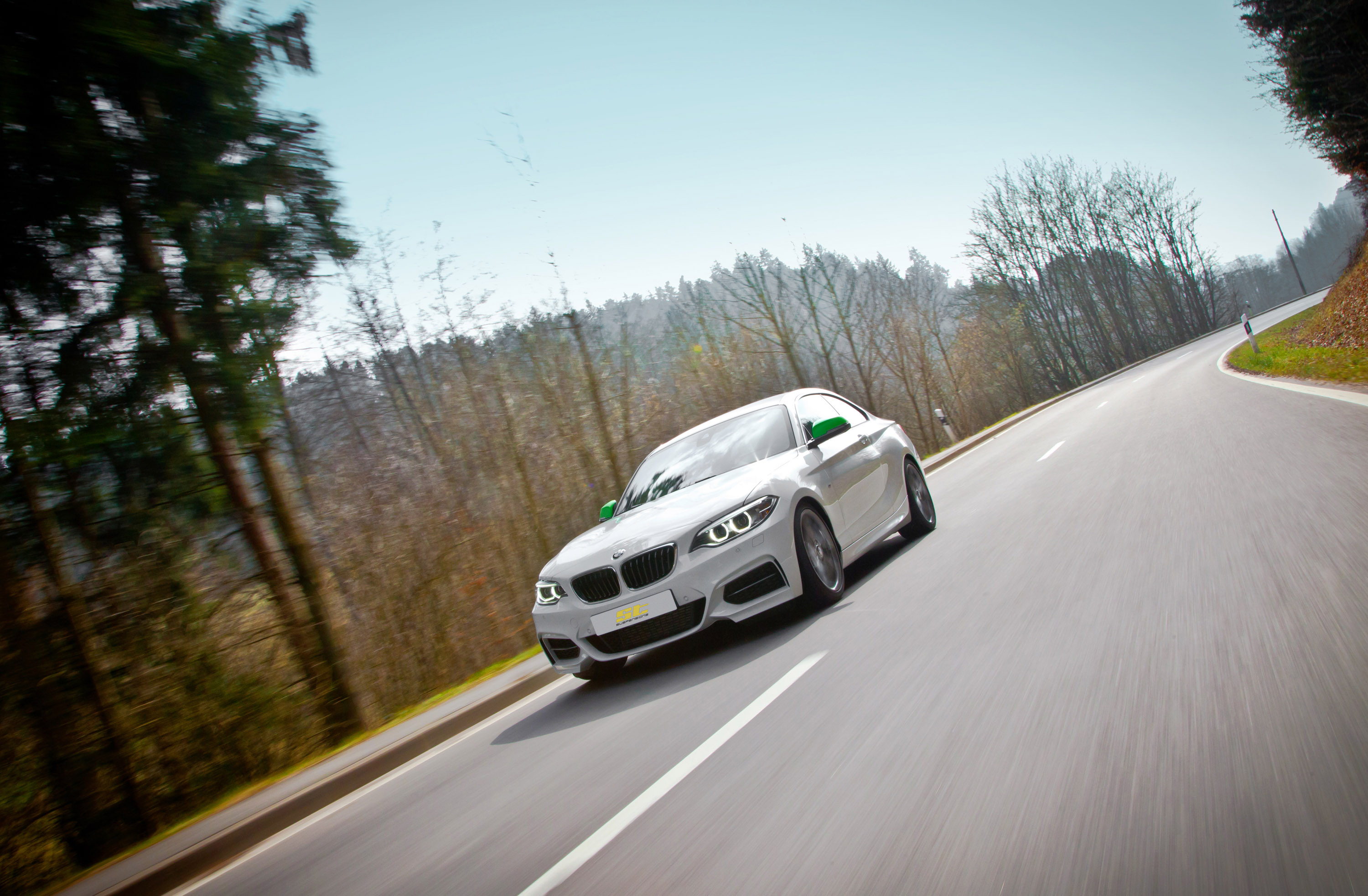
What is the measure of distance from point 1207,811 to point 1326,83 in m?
A: 29.4

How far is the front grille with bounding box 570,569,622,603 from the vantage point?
6.05 m

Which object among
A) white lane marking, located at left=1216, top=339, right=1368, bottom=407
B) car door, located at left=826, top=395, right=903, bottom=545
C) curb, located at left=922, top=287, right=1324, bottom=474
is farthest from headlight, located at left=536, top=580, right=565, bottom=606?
curb, located at left=922, top=287, right=1324, bottom=474

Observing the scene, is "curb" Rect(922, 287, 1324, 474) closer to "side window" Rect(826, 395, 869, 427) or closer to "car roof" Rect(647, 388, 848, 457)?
"side window" Rect(826, 395, 869, 427)

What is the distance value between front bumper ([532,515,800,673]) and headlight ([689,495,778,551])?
0.17 ft

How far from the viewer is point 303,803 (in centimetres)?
552

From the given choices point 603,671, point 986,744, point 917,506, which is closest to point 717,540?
point 603,671

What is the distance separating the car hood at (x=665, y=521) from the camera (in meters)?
6.03

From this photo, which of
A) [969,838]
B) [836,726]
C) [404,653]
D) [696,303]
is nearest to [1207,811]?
[969,838]

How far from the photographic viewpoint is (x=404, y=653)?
49.6 feet

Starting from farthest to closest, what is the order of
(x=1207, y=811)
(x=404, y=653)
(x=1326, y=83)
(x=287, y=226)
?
1. (x=1326, y=83)
2. (x=404, y=653)
3. (x=287, y=226)
4. (x=1207, y=811)

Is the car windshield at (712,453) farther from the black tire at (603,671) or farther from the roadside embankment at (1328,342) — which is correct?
the roadside embankment at (1328,342)

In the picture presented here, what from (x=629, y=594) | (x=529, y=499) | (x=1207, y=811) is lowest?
(x=1207, y=811)

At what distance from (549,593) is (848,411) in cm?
397

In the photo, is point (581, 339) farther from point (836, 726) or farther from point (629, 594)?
point (836, 726)
